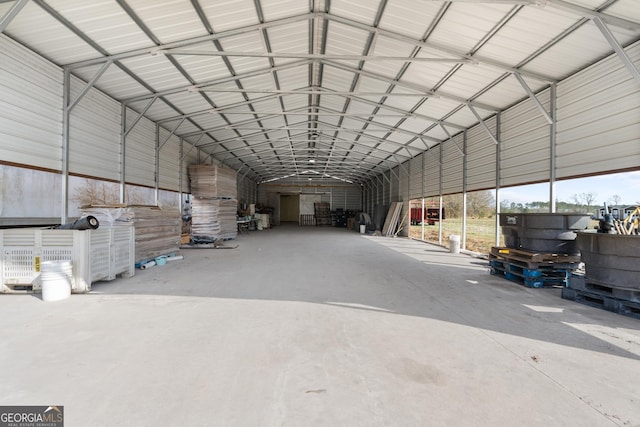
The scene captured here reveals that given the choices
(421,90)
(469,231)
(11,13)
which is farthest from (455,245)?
(11,13)

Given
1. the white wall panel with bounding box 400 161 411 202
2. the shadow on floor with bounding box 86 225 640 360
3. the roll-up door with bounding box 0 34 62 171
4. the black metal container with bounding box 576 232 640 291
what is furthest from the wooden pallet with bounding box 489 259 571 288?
the white wall panel with bounding box 400 161 411 202

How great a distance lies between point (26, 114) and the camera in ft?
20.4

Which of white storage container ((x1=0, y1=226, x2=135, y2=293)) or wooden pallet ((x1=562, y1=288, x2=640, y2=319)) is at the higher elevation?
white storage container ((x1=0, y1=226, x2=135, y2=293))

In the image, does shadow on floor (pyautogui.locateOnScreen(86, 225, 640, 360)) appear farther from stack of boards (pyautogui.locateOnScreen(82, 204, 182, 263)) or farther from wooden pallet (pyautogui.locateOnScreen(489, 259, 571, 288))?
stack of boards (pyautogui.locateOnScreen(82, 204, 182, 263))

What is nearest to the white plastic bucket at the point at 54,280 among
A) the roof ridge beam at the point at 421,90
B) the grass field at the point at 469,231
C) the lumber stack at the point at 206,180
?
the roof ridge beam at the point at 421,90

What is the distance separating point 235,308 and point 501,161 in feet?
31.0

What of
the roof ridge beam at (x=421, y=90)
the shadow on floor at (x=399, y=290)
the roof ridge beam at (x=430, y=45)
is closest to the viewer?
the shadow on floor at (x=399, y=290)

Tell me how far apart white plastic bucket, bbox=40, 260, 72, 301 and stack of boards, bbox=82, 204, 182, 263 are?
2.33 metres

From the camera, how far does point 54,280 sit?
4.79 m

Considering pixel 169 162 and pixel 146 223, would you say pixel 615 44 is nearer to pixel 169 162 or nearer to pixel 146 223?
pixel 146 223

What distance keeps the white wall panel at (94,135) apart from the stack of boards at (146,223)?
1.65 meters

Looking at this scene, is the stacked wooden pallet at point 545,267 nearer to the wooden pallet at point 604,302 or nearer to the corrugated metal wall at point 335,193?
the wooden pallet at point 604,302

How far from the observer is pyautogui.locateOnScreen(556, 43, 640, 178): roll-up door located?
5.67 m

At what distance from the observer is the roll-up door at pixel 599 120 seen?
5.67 meters
